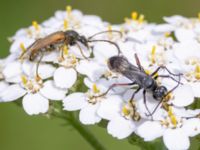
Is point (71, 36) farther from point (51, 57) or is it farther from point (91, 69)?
point (91, 69)

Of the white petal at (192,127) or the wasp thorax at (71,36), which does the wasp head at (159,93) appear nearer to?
the white petal at (192,127)

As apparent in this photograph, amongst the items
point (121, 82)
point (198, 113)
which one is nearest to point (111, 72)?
point (121, 82)

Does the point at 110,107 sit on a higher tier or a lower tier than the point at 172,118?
higher

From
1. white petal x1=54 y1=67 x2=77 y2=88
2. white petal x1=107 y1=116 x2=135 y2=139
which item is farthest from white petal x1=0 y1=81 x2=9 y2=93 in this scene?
white petal x1=107 y1=116 x2=135 y2=139

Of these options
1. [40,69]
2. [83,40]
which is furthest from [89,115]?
[83,40]

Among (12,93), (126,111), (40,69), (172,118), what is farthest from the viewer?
(40,69)

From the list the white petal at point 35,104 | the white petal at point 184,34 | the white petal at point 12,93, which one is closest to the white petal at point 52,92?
the white petal at point 35,104
